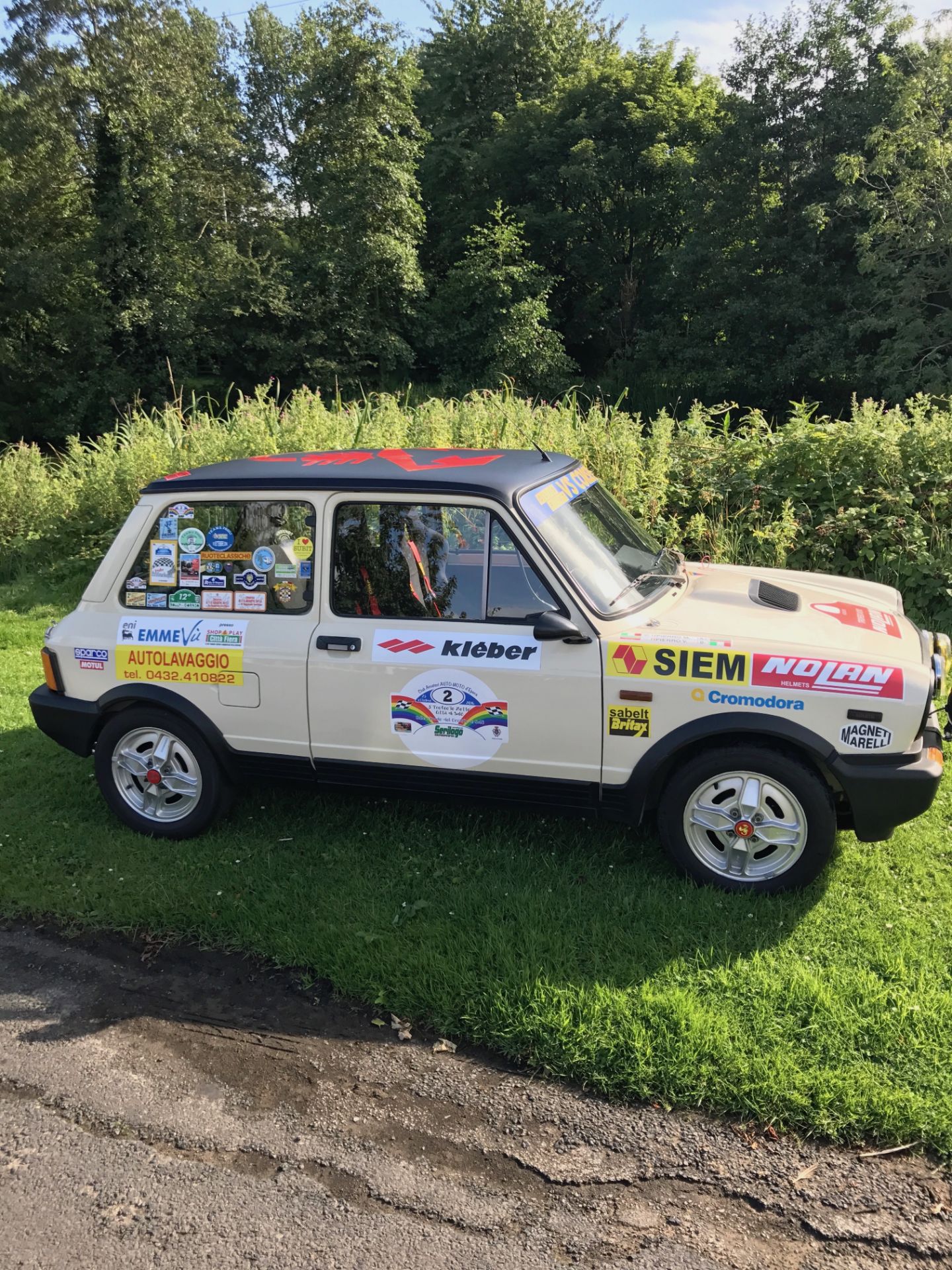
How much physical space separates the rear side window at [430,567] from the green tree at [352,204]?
93.8 feet

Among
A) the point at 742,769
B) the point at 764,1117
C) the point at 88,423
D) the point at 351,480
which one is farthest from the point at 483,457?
the point at 88,423

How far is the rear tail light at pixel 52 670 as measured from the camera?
15.6ft

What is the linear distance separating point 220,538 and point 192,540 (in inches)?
6.4

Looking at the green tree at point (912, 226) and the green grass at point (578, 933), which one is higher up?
the green tree at point (912, 226)

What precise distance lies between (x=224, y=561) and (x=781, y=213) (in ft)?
102

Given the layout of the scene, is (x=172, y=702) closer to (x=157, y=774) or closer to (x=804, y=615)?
(x=157, y=774)

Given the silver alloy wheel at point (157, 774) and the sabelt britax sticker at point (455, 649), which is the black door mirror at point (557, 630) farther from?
the silver alloy wheel at point (157, 774)

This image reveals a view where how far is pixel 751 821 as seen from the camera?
3920mm

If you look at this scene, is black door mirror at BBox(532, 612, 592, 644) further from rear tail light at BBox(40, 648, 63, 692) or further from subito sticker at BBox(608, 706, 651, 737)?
rear tail light at BBox(40, 648, 63, 692)

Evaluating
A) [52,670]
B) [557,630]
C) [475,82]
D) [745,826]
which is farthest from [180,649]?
[475,82]

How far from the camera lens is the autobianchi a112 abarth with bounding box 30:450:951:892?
12.5 ft

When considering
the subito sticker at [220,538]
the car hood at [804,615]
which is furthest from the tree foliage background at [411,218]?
the subito sticker at [220,538]

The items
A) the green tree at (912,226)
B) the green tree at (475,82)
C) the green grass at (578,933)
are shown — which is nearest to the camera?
the green grass at (578,933)

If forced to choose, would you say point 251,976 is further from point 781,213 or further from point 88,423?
point 781,213
